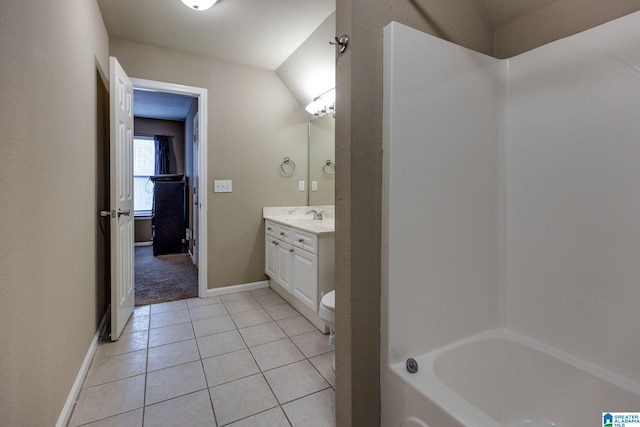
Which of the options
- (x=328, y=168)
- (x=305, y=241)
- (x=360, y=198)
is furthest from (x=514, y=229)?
(x=328, y=168)

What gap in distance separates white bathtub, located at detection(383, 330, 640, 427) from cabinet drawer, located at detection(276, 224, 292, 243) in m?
1.64

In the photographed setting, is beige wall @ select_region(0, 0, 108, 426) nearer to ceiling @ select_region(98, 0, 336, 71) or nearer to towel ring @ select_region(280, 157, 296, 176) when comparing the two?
ceiling @ select_region(98, 0, 336, 71)

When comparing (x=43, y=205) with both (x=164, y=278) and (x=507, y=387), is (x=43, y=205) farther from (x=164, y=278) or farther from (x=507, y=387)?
(x=164, y=278)

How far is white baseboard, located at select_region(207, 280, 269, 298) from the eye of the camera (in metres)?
3.10

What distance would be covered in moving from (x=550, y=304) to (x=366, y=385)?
956mm

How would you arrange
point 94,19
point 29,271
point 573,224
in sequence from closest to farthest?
point 29,271 < point 573,224 < point 94,19

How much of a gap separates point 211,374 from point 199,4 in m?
2.44

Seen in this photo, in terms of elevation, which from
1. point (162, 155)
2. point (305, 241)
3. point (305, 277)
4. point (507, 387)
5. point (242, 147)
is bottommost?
point (507, 387)

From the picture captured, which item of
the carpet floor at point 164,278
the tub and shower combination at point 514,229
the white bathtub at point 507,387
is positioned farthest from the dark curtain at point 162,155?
the white bathtub at point 507,387

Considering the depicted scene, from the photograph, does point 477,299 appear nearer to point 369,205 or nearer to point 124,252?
point 369,205

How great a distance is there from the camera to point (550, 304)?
1.42 meters

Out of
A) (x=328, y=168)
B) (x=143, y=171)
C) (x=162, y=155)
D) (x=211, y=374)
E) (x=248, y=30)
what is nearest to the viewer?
(x=211, y=374)

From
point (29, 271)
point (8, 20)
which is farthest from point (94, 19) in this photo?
point (29, 271)

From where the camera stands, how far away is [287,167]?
3455 mm
